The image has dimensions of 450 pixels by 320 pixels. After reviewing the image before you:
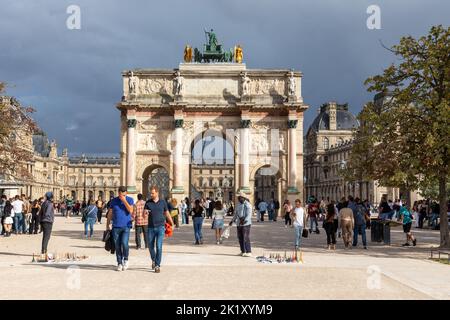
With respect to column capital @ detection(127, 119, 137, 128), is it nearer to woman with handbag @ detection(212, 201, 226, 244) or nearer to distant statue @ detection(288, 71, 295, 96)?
distant statue @ detection(288, 71, 295, 96)

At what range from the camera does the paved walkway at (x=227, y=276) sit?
1008 cm

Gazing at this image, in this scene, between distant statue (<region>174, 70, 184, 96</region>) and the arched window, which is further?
the arched window

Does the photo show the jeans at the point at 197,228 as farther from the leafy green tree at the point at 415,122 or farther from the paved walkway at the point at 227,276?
the leafy green tree at the point at 415,122

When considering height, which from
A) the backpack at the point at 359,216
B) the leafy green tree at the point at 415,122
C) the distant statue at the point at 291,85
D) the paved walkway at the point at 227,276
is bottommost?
the paved walkway at the point at 227,276

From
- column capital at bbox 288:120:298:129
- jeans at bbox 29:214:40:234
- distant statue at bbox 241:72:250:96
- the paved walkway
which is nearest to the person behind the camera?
the paved walkway

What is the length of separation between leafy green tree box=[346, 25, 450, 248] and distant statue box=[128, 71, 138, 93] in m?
29.4

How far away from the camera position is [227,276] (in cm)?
1241

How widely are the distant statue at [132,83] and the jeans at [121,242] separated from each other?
35416mm

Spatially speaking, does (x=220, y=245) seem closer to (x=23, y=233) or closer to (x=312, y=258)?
(x=312, y=258)

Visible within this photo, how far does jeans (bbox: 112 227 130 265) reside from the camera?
13.2 m

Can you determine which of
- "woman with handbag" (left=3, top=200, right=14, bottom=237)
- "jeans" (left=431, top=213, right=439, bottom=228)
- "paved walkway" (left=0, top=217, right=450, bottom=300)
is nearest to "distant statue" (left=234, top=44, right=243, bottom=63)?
"jeans" (left=431, top=213, right=439, bottom=228)

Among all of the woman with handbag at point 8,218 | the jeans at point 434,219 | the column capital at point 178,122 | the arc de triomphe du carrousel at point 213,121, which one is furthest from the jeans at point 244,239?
the column capital at point 178,122
